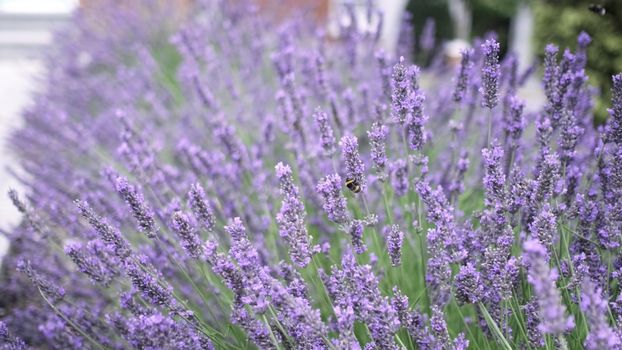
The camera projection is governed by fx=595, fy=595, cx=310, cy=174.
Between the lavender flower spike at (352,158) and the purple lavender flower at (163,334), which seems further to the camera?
the lavender flower spike at (352,158)

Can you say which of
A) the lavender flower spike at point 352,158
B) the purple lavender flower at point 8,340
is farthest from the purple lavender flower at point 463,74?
the purple lavender flower at point 8,340

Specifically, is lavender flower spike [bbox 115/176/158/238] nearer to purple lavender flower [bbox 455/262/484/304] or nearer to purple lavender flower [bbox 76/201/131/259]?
purple lavender flower [bbox 76/201/131/259]

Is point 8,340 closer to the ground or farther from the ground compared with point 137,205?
closer to the ground

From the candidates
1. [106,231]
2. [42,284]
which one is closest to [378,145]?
[106,231]

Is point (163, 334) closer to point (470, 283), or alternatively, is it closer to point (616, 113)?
point (470, 283)

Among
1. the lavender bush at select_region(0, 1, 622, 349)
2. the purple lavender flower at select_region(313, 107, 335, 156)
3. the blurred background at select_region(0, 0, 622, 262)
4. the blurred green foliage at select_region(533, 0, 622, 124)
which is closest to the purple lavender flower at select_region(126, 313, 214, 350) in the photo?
the lavender bush at select_region(0, 1, 622, 349)

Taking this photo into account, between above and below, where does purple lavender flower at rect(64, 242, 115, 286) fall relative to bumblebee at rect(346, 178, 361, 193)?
below

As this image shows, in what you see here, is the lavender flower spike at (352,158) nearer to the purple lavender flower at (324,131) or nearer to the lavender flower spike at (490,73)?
the purple lavender flower at (324,131)

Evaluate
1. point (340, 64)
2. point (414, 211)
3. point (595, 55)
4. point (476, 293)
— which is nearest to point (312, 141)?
point (414, 211)

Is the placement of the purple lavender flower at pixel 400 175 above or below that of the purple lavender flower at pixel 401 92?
above
